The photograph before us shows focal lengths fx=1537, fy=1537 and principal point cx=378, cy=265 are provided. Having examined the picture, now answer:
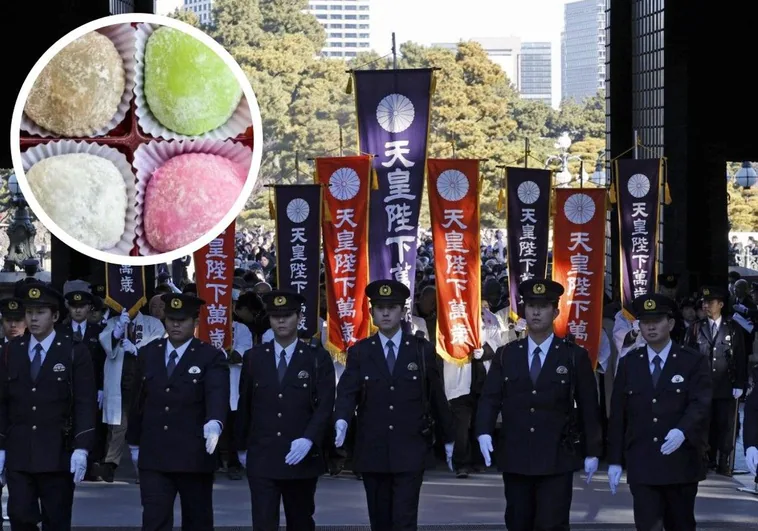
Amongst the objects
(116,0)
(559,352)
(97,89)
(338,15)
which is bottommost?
(559,352)

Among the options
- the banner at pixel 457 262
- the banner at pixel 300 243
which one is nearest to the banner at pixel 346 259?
the banner at pixel 300 243

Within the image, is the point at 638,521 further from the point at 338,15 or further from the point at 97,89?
the point at 338,15

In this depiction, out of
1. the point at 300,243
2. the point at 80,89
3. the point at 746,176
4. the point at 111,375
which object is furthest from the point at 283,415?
the point at 746,176

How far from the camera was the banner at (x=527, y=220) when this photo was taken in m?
13.5

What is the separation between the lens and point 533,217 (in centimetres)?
1355

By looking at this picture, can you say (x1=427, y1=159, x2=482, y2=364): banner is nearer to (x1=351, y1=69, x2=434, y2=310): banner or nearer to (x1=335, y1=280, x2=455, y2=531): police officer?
(x1=351, y1=69, x2=434, y2=310): banner

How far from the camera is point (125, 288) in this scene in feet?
44.9

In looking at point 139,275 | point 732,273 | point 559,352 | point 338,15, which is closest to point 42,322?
point 559,352

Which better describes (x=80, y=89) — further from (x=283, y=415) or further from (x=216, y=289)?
(x=216, y=289)

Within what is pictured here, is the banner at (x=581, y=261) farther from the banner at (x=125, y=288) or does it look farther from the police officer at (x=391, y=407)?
the police officer at (x=391, y=407)

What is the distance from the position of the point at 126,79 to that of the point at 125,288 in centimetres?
614

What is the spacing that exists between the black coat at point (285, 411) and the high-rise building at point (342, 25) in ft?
514

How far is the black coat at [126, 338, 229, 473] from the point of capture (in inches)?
347

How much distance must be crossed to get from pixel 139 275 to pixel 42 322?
4564 mm
